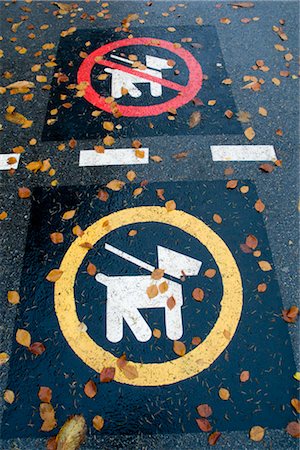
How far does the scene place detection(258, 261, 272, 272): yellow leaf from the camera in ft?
10.9

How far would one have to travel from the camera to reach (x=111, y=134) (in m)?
4.29

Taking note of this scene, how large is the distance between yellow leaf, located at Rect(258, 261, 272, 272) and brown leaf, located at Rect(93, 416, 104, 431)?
163 centimetres

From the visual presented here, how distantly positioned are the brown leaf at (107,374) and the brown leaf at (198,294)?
31.2 inches

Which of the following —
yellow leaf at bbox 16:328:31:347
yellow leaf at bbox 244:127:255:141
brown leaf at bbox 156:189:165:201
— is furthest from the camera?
yellow leaf at bbox 244:127:255:141

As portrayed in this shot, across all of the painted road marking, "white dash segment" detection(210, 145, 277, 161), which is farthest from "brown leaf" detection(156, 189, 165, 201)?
"white dash segment" detection(210, 145, 277, 161)

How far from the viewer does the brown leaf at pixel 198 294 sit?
10.3 ft

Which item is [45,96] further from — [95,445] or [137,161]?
[95,445]

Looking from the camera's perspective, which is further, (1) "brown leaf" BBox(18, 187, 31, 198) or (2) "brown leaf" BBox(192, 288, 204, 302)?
(1) "brown leaf" BBox(18, 187, 31, 198)

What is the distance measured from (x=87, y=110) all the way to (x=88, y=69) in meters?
0.76

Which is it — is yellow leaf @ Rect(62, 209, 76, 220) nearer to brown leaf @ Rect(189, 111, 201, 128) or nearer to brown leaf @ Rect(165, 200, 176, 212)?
brown leaf @ Rect(165, 200, 176, 212)

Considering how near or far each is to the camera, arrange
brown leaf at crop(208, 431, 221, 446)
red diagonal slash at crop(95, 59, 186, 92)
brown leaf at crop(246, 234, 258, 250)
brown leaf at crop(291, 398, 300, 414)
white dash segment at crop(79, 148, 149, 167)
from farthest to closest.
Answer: red diagonal slash at crop(95, 59, 186, 92) → white dash segment at crop(79, 148, 149, 167) → brown leaf at crop(246, 234, 258, 250) → brown leaf at crop(291, 398, 300, 414) → brown leaf at crop(208, 431, 221, 446)

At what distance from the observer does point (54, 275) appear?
3295 mm

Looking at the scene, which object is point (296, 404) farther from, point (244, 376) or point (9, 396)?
point (9, 396)

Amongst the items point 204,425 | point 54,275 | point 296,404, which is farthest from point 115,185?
point 296,404
